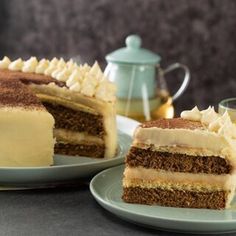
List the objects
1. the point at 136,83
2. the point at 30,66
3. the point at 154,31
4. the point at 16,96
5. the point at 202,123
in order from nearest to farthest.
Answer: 1. the point at 202,123
2. the point at 16,96
3. the point at 30,66
4. the point at 136,83
5. the point at 154,31

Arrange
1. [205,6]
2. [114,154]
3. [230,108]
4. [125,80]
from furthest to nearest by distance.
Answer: [205,6], [125,80], [114,154], [230,108]

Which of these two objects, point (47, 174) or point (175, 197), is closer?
point (175, 197)

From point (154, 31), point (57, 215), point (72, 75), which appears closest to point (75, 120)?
point (72, 75)

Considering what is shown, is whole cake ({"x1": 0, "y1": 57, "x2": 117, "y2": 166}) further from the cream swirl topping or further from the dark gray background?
the dark gray background

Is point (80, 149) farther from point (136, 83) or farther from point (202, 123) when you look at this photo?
point (202, 123)

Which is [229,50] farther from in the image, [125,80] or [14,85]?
[14,85]

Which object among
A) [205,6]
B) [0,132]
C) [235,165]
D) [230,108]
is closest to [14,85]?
[0,132]

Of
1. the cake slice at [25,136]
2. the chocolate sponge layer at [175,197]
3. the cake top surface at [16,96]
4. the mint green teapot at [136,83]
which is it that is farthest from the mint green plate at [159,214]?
the mint green teapot at [136,83]
